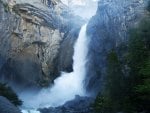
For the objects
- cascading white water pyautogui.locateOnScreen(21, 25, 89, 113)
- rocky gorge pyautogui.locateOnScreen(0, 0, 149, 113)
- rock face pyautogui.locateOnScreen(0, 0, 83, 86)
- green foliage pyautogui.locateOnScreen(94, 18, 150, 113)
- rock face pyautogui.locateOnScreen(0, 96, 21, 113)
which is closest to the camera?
rock face pyautogui.locateOnScreen(0, 96, 21, 113)

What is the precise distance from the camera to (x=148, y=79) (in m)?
27.1

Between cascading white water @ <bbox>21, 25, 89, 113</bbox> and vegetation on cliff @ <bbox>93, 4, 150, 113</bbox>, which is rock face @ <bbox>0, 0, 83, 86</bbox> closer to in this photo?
cascading white water @ <bbox>21, 25, 89, 113</bbox>

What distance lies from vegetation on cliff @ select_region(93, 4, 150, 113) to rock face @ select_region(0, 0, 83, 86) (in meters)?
21.3

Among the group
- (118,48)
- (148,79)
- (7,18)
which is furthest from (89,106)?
(7,18)

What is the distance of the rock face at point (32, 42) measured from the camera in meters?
51.2

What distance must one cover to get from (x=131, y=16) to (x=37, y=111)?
16.2 meters

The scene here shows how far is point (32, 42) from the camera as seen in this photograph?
5488 cm

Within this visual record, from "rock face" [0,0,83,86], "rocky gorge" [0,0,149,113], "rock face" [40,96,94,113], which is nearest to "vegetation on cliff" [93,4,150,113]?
"rock face" [40,96,94,113]

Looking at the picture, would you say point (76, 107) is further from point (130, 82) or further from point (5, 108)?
point (5, 108)

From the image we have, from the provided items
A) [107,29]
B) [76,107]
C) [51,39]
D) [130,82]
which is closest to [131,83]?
[130,82]

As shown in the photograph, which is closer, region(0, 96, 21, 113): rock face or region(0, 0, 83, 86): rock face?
region(0, 96, 21, 113): rock face

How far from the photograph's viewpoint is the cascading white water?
50.8 m

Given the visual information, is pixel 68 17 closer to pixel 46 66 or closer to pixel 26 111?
pixel 46 66

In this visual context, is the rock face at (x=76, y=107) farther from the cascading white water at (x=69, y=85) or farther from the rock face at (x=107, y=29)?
the cascading white water at (x=69, y=85)
